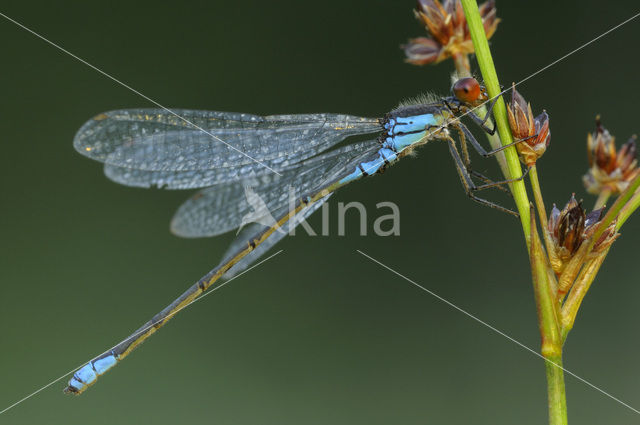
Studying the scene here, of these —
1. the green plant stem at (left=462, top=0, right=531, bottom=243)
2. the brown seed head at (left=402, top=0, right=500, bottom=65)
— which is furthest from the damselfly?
the green plant stem at (left=462, top=0, right=531, bottom=243)

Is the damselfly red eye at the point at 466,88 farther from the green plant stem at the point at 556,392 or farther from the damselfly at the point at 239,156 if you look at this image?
the green plant stem at the point at 556,392

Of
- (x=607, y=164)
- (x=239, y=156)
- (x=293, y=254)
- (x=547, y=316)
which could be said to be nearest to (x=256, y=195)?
(x=239, y=156)

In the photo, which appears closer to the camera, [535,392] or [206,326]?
[535,392]

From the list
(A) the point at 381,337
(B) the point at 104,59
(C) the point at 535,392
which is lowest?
(C) the point at 535,392

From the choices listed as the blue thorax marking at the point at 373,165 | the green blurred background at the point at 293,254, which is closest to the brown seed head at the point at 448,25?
the blue thorax marking at the point at 373,165

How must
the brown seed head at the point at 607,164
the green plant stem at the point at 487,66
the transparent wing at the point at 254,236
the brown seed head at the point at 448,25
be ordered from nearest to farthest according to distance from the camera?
1. the green plant stem at the point at 487,66
2. the brown seed head at the point at 607,164
3. the brown seed head at the point at 448,25
4. the transparent wing at the point at 254,236

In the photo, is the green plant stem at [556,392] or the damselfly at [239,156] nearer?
the green plant stem at [556,392]

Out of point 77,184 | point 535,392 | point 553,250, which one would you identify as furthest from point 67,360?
point 553,250

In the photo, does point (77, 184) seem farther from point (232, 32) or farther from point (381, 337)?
point (381, 337)
